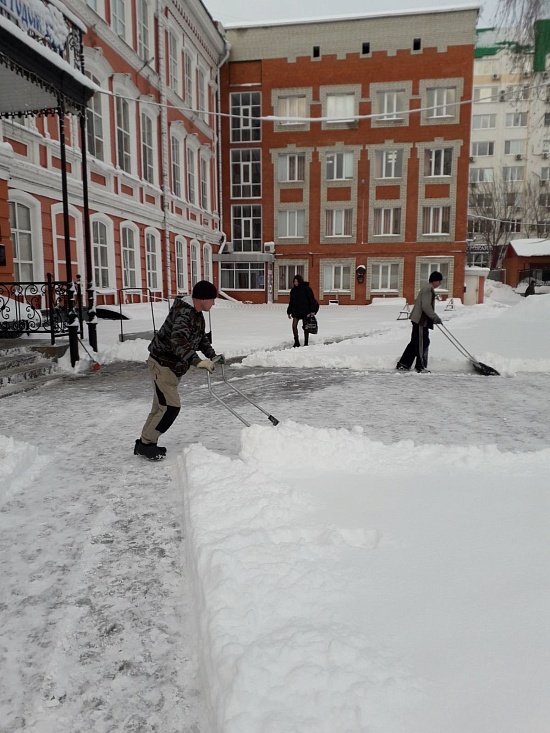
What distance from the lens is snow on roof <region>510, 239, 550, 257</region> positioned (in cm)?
3791

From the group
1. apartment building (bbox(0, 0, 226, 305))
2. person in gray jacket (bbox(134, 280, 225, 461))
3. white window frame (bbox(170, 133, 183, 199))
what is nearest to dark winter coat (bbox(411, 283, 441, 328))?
person in gray jacket (bbox(134, 280, 225, 461))

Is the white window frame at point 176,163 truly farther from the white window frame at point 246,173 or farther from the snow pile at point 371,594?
the snow pile at point 371,594

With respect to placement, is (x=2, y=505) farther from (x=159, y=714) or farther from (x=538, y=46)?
(x=538, y=46)

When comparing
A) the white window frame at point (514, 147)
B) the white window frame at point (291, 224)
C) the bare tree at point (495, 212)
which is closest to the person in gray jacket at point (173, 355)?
the white window frame at point (291, 224)

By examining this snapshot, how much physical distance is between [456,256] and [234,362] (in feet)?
70.1

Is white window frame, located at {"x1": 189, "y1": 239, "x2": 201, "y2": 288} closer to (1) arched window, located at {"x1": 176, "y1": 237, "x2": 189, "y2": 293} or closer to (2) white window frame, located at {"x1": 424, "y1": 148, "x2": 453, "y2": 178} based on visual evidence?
(1) arched window, located at {"x1": 176, "y1": 237, "x2": 189, "y2": 293}

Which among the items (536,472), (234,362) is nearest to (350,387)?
(234,362)

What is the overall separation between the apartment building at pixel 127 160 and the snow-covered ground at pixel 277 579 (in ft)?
20.2

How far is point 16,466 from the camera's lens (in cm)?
416

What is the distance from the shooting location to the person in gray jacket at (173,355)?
4.31 metres

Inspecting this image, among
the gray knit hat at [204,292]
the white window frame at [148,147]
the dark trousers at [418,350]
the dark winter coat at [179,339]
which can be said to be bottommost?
the dark trousers at [418,350]

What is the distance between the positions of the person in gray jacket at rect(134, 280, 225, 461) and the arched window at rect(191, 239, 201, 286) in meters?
20.3

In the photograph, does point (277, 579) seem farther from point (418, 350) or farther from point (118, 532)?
point (418, 350)

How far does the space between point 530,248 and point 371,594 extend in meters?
41.6
